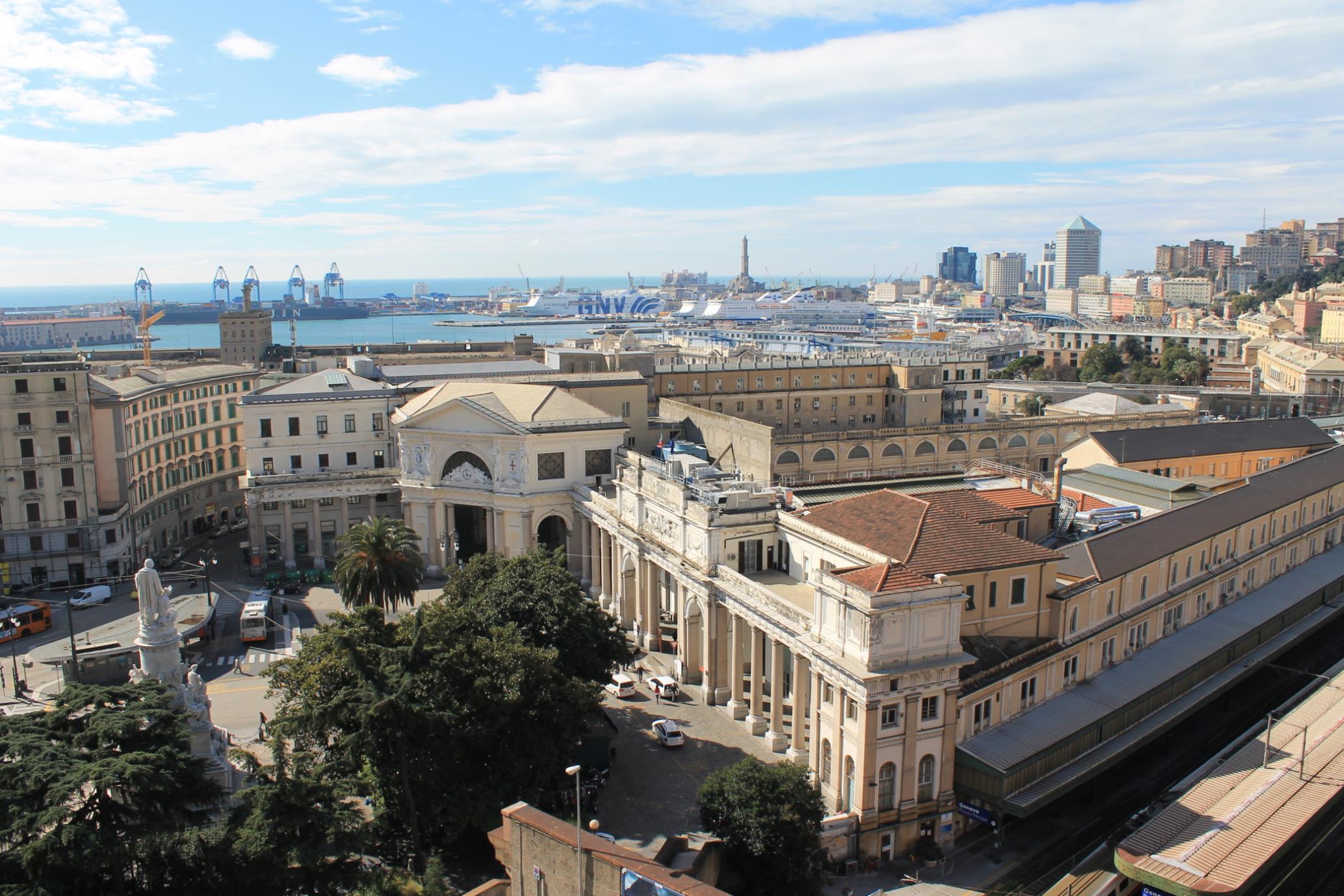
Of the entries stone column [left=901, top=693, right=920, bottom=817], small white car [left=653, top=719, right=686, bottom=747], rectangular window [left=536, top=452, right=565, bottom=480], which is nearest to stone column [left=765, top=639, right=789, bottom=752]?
small white car [left=653, top=719, right=686, bottom=747]

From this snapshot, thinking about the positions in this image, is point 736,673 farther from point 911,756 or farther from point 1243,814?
point 1243,814

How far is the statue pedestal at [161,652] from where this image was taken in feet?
109

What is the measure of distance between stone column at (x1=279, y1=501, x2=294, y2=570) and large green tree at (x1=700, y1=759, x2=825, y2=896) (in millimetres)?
46245

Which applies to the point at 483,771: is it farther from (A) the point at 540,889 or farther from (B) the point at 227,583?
(B) the point at 227,583

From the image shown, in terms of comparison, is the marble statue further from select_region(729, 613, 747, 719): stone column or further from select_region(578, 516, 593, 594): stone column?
select_region(578, 516, 593, 594): stone column

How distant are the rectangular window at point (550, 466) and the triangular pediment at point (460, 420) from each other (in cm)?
247

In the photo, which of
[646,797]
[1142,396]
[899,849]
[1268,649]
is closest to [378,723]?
[646,797]

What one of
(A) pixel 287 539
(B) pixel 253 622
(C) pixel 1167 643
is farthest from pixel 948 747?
(A) pixel 287 539

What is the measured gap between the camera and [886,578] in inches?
1457

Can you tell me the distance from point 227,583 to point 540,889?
4809cm

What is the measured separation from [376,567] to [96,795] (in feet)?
84.9

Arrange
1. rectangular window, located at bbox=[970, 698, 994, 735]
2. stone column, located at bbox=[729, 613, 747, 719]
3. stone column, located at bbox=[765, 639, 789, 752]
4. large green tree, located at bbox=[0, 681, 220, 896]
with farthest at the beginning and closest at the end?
stone column, located at bbox=[729, 613, 747, 719] < stone column, located at bbox=[765, 639, 789, 752] < rectangular window, located at bbox=[970, 698, 994, 735] < large green tree, located at bbox=[0, 681, 220, 896]

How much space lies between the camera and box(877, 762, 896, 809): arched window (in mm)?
37125

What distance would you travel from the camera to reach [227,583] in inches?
2714
